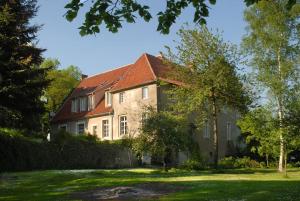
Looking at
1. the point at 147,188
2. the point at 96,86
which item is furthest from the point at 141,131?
the point at 96,86

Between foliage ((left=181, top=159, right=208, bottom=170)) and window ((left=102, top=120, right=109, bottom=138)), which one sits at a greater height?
window ((left=102, top=120, right=109, bottom=138))

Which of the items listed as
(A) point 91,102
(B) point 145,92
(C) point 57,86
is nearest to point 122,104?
(B) point 145,92

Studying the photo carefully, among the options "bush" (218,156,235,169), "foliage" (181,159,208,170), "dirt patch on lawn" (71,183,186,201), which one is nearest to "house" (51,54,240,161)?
"bush" (218,156,235,169)

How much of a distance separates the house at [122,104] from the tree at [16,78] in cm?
1056

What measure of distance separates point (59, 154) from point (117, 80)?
1694 centimetres

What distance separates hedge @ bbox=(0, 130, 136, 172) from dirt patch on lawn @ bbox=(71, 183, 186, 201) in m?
16.4

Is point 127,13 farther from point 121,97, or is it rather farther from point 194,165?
point 121,97

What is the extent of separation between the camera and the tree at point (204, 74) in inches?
1462

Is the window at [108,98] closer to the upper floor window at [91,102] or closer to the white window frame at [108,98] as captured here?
the white window frame at [108,98]

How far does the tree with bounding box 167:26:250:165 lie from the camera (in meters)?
37.1

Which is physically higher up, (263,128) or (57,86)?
(57,86)

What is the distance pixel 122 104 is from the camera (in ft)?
162

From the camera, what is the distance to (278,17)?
3731 cm

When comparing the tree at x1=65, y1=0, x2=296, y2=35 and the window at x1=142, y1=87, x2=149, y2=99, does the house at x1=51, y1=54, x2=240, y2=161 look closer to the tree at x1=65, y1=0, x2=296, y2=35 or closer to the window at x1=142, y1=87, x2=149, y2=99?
the window at x1=142, y1=87, x2=149, y2=99
